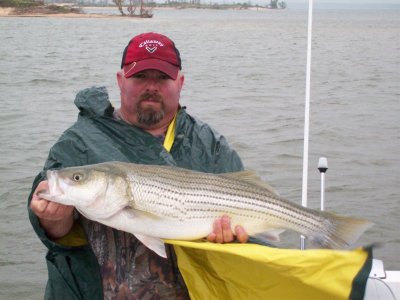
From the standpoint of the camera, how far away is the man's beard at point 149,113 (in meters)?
4.11

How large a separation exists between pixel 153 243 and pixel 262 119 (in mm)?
12572

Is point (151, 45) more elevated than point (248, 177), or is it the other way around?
point (151, 45)

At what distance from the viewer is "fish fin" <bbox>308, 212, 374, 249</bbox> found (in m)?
3.63

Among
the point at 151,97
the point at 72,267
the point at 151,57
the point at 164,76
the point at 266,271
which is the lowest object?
the point at 72,267

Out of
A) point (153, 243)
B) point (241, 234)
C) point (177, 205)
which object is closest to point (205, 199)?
point (177, 205)

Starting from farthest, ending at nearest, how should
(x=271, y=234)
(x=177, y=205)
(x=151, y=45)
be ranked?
Result: (x=151, y=45)
(x=271, y=234)
(x=177, y=205)

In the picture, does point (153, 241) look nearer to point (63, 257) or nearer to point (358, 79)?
point (63, 257)

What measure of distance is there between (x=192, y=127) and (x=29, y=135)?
413 inches

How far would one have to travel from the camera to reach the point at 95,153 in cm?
397

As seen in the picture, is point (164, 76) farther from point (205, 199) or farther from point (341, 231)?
point (341, 231)

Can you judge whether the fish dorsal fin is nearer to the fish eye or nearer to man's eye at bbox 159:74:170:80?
man's eye at bbox 159:74:170:80

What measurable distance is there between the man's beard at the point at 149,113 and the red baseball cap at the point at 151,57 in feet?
0.58

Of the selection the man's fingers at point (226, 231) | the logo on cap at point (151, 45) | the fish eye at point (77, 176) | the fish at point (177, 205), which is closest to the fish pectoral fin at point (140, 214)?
the fish at point (177, 205)

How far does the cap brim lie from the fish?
2.40 feet
